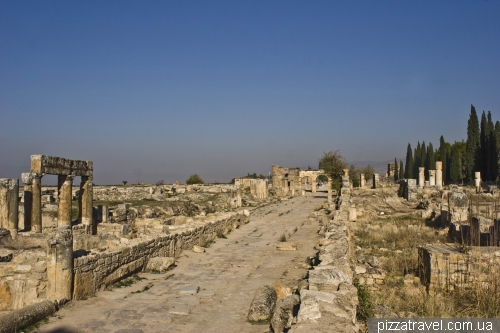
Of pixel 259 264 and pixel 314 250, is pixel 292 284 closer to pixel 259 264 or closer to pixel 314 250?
pixel 259 264

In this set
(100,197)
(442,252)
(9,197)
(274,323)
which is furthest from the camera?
(100,197)

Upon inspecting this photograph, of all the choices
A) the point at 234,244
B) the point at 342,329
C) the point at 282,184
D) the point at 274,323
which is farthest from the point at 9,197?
the point at 282,184

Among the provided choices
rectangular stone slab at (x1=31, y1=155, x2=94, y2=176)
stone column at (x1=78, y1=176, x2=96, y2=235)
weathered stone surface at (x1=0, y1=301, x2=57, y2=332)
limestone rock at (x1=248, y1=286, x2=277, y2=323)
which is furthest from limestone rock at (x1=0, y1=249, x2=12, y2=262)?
stone column at (x1=78, y1=176, x2=96, y2=235)

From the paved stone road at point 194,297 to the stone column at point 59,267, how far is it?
261 mm

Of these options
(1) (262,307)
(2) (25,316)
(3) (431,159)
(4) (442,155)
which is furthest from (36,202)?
(3) (431,159)

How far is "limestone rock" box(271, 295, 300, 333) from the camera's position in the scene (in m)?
5.49

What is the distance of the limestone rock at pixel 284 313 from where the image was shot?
216 inches

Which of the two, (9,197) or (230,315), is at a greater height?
(9,197)

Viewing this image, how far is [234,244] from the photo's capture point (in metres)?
14.6

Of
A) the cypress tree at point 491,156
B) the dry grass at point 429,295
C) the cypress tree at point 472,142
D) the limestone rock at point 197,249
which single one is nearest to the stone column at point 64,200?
the limestone rock at point 197,249

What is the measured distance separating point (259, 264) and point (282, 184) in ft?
129

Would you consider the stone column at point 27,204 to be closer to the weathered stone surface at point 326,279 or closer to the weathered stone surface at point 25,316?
the weathered stone surface at point 25,316

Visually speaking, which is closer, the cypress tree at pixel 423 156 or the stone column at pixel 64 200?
the stone column at pixel 64 200

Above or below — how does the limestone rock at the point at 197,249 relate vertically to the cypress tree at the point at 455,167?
below
